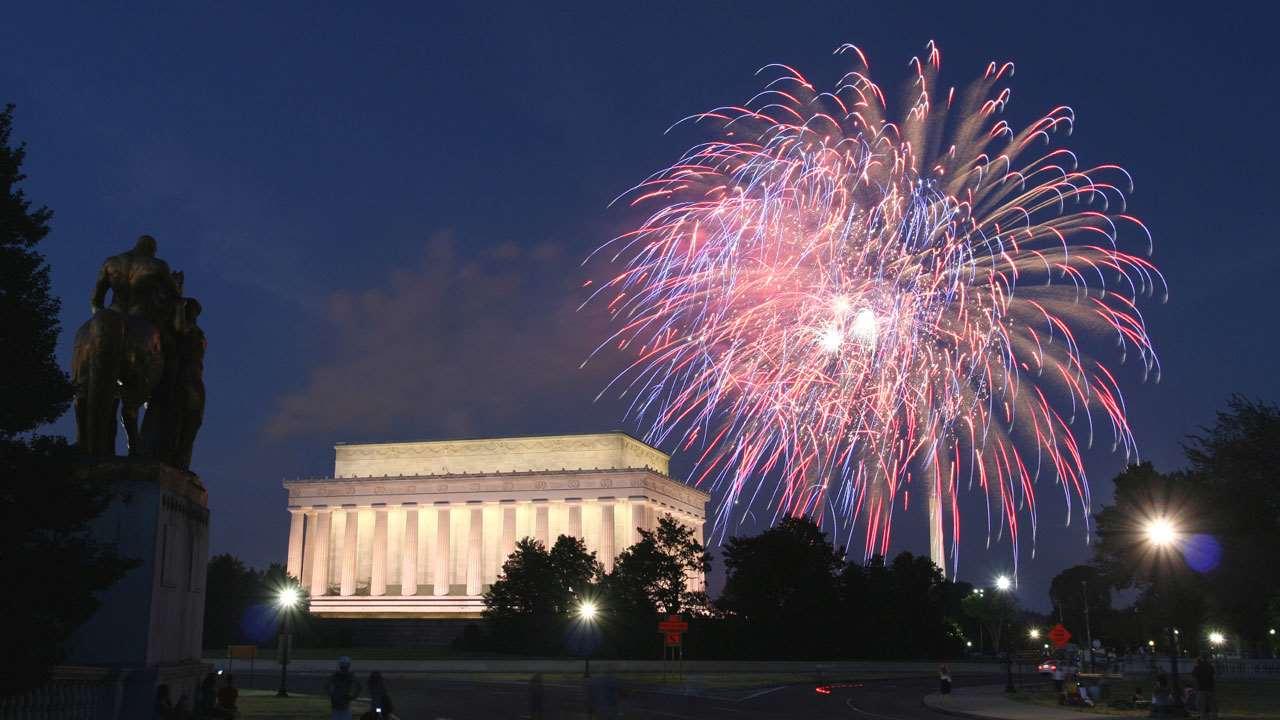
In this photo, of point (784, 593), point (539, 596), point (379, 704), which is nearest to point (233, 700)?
point (379, 704)

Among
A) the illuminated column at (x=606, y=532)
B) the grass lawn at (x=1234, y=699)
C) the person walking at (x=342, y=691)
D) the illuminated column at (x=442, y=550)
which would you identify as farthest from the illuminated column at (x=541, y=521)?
the person walking at (x=342, y=691)

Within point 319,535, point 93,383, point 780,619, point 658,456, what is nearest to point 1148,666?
point 780,619

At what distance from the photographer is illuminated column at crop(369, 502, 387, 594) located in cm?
12250

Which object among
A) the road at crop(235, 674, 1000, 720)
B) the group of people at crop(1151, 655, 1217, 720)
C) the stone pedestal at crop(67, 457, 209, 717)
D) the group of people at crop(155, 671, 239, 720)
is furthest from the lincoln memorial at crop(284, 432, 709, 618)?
the stone pedestal at crop(67, 457, 209, 717)

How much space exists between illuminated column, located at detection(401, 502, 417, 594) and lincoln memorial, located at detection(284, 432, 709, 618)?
0.11 m

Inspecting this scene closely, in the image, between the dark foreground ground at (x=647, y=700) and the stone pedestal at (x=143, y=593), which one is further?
the dark foreground ground at (x=647, y=700)

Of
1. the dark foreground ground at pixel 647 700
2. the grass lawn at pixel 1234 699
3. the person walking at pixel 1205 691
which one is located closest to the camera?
the person walking at pixel 1205 691

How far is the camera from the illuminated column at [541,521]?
118812mm

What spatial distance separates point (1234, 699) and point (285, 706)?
35.2 m

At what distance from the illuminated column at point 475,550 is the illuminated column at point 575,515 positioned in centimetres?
1053

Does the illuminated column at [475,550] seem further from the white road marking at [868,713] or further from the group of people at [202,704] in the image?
the group of people at [202,704]

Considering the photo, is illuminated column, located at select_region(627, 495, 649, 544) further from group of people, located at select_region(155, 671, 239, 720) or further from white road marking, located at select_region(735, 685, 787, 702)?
group of people, located at select_region(155, 671, 239, 720)

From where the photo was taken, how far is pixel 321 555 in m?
125

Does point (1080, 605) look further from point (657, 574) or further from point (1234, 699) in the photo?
point (1234, 699)
